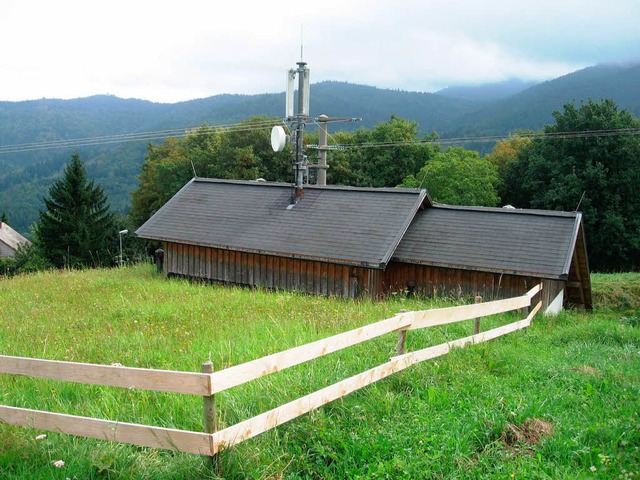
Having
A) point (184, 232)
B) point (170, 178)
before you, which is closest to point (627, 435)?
point (184, 232)

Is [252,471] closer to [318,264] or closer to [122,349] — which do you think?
[122,349]

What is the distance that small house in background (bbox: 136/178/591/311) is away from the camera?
1659cm

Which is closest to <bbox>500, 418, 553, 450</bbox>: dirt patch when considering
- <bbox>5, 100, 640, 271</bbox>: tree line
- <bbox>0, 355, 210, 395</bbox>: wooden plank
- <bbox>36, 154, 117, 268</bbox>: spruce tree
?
<bbox>0, 355, 210, 395</bbox>: wooden plank

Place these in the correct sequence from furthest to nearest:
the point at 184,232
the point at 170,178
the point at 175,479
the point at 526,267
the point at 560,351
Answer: the point at 170,178 < the point at 184,232 < the point at 526,267 < the point at 560,351 < the point at 175,479

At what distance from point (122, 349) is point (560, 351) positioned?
6542 millimetres

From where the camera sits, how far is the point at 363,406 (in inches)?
225

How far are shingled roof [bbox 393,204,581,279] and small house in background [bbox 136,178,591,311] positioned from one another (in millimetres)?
29

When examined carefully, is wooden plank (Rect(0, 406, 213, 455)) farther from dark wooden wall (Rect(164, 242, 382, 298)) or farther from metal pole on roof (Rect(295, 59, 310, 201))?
metal pole on roof (Rect(295, 59, 310, 201))

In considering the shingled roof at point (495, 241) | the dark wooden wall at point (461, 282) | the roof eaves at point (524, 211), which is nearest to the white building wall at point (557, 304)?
the dark wooden wall at point (461, 282)

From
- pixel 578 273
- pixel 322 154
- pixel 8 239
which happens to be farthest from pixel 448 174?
pixel 8 239

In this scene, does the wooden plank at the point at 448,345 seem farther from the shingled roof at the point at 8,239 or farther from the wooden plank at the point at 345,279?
the shingled roof at the point at 8,239

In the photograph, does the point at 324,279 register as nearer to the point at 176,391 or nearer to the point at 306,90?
the point at 306,90

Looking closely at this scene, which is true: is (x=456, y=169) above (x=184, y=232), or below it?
above

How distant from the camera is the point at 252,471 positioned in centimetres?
448
